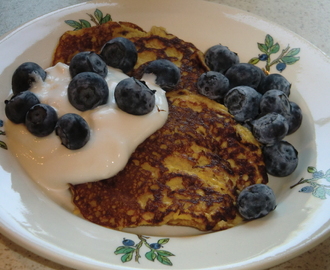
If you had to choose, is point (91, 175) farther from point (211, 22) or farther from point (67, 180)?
point (211, 22)

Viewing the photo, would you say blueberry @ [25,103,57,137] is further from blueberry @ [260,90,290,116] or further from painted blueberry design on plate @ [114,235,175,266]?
blueberry @ [260,90,290,116]

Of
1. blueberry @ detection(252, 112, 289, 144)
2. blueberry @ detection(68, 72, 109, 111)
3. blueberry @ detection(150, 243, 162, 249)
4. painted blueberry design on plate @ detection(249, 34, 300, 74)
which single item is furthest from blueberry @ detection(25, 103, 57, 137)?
painted blueberry design on plate @ detection(249, 34, 300, 74)

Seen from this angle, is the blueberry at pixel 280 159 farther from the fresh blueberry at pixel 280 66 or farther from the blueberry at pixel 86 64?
the blueberry at pixel 86 64

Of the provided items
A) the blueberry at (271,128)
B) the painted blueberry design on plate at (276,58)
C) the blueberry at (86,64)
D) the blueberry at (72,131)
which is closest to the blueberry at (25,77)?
the blueberry at (86,64)

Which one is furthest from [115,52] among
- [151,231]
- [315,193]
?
[315,193]

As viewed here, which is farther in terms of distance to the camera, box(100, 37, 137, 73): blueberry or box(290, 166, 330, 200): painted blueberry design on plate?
box(100, 37, 137, 73): blueberry

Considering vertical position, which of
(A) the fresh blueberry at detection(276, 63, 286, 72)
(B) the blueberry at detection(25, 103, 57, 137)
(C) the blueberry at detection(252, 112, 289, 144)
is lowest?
(B) the blueberry at detection(25, 103, 57, 137)

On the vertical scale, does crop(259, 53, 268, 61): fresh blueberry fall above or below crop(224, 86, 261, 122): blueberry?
above
